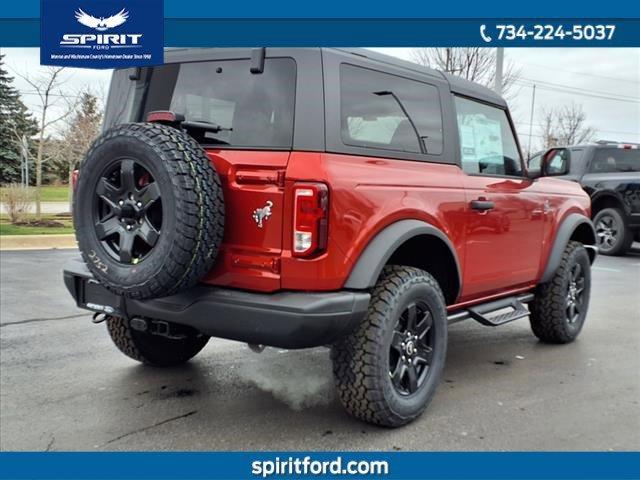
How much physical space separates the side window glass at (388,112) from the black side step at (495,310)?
109 centimetres

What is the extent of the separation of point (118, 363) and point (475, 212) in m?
2.75

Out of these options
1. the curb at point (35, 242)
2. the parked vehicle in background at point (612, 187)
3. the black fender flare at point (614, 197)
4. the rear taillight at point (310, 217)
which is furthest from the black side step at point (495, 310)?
the curb at point (35, 242)

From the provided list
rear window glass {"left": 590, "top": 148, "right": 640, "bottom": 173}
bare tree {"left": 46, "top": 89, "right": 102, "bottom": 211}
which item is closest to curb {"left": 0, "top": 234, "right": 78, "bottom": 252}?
bare tree {"left": 46, "top": 89, "right": 102, "bottom": 211}

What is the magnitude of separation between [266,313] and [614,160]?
1078cm

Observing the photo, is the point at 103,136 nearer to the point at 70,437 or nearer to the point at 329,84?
the point at 329,84

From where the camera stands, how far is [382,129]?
334cm

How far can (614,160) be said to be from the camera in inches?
455

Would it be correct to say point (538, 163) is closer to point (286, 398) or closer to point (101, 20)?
point (286, 398)

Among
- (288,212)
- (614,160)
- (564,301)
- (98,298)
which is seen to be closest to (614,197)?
(614,160)

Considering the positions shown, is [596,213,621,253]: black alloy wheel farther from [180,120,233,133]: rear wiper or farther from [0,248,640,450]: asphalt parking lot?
[180,120,233,133]: rear wiper

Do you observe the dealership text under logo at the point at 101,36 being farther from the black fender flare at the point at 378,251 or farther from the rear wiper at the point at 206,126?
the black fender flare at the point at 378,251

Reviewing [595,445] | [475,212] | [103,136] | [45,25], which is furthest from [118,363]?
[595,445]

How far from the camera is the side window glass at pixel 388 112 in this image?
3117 mm

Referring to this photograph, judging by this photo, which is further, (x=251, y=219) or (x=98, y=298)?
(x=98, y=298)
